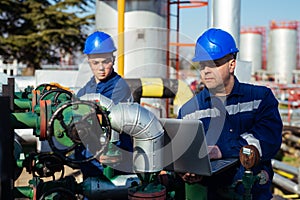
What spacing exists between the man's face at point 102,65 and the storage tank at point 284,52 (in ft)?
64.1

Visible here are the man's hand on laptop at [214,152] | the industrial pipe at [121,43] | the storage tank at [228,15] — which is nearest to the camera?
the man's hand on laptop at [214,152]

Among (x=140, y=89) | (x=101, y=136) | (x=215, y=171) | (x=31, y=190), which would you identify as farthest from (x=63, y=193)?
(x=140, y=89)

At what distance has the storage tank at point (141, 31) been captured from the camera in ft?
20.0

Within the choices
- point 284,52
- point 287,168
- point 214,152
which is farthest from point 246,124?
point 284,52

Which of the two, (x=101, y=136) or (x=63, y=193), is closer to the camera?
(x=101, y=136)

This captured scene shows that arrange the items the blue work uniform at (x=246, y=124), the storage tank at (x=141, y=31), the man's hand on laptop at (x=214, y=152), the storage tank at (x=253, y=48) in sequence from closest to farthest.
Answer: the man's hand on laptop at (x=214, y=152) → the blue work uniform at (x=246, y=124) → the storage tank at (x=141, y=31) → the storage tank at (x=253, y=48)

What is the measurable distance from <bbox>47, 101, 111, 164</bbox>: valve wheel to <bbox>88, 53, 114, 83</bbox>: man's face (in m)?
1.15

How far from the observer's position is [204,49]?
2.23 m

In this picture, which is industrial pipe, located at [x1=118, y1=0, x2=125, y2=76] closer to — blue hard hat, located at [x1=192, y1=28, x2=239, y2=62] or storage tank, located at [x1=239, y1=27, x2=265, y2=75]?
blue hard hat, located at [x1=192, y1=28, x2=239, y2=62]

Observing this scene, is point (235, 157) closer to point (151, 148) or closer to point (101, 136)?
point (151, 148)

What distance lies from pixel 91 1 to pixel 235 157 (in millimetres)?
13331

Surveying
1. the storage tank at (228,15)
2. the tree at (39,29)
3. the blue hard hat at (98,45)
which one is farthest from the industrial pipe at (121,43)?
the tree at (39,29)

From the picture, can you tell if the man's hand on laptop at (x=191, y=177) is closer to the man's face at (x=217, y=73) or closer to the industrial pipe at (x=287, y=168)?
the man's face at (x=217, y=73)

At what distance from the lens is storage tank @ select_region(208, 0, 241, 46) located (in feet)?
14.1
